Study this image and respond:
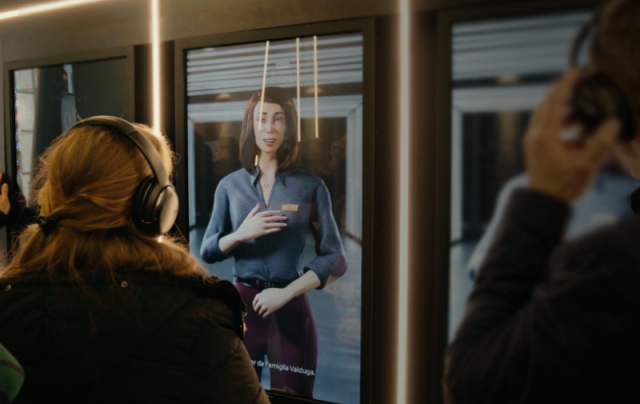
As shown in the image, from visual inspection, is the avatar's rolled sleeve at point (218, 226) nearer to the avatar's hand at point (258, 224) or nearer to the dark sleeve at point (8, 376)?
the avatar's hand at point (258, 224)

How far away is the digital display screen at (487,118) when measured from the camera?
1.08 m

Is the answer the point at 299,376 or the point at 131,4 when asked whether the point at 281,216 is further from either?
the point at 131,4

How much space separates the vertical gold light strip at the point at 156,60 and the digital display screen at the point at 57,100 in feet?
0.44

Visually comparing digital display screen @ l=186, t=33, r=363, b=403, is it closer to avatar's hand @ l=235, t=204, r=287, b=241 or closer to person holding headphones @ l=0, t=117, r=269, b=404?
avatar's hand @ l=235, t=204, r=287, b=241

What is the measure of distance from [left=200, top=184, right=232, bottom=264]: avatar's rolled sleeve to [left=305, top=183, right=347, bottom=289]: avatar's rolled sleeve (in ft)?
1.33

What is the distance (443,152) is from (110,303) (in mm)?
1061

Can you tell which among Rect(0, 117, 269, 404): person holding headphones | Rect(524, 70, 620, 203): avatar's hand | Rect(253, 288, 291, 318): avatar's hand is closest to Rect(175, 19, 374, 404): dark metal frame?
Rect(253, 288, 291, 318): avatar's hand

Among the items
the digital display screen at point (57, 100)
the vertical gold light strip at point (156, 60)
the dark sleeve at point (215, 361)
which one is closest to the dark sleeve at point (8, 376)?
the dark sleeve at point (215, 361)

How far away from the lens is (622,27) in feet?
1.77

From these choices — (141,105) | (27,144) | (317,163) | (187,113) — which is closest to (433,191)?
(317,163)

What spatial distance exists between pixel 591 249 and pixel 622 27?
11.8 inches

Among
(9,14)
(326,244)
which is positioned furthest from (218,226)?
(9,14)

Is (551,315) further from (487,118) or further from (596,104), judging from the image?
(487,118)

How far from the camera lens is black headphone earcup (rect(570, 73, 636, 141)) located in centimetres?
44
